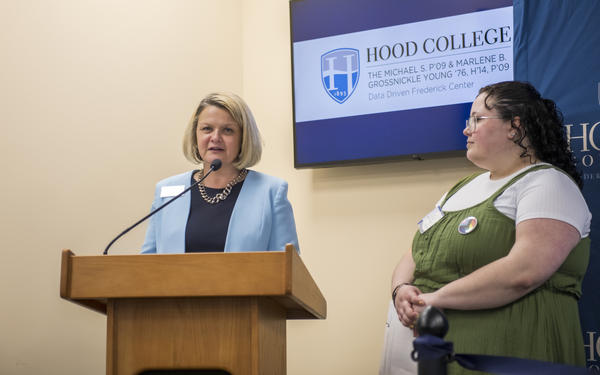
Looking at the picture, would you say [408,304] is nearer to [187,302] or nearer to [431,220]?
[431,220]

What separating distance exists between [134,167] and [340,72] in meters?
1.29

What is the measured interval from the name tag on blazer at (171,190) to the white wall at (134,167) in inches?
37.2

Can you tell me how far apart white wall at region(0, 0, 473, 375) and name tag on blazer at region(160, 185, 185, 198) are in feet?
3.10

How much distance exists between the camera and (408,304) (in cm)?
214

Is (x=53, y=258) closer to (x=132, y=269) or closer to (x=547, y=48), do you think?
(x=132, y=269)

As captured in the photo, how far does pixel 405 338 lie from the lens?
2.19 m

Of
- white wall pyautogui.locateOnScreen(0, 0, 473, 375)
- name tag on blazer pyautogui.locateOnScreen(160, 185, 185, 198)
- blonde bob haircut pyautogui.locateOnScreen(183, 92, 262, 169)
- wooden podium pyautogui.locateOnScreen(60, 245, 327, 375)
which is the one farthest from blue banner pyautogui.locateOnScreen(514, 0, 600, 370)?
name tag on blazer pyautogui.locateOnScreen(160, 185, 185, 198)

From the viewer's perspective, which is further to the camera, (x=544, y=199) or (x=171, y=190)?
(x=171, y=190)

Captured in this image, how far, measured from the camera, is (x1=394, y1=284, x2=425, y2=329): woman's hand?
2.10 metres

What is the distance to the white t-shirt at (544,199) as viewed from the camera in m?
1.93

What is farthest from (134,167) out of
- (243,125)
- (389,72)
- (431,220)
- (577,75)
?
(577,75)

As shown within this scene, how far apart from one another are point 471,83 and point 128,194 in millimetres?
1925

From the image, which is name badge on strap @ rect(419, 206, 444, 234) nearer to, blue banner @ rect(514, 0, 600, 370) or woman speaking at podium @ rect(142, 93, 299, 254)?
woman speaking at podium @ rect(142, 93, 299, 254)

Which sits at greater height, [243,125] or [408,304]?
[243,125]
